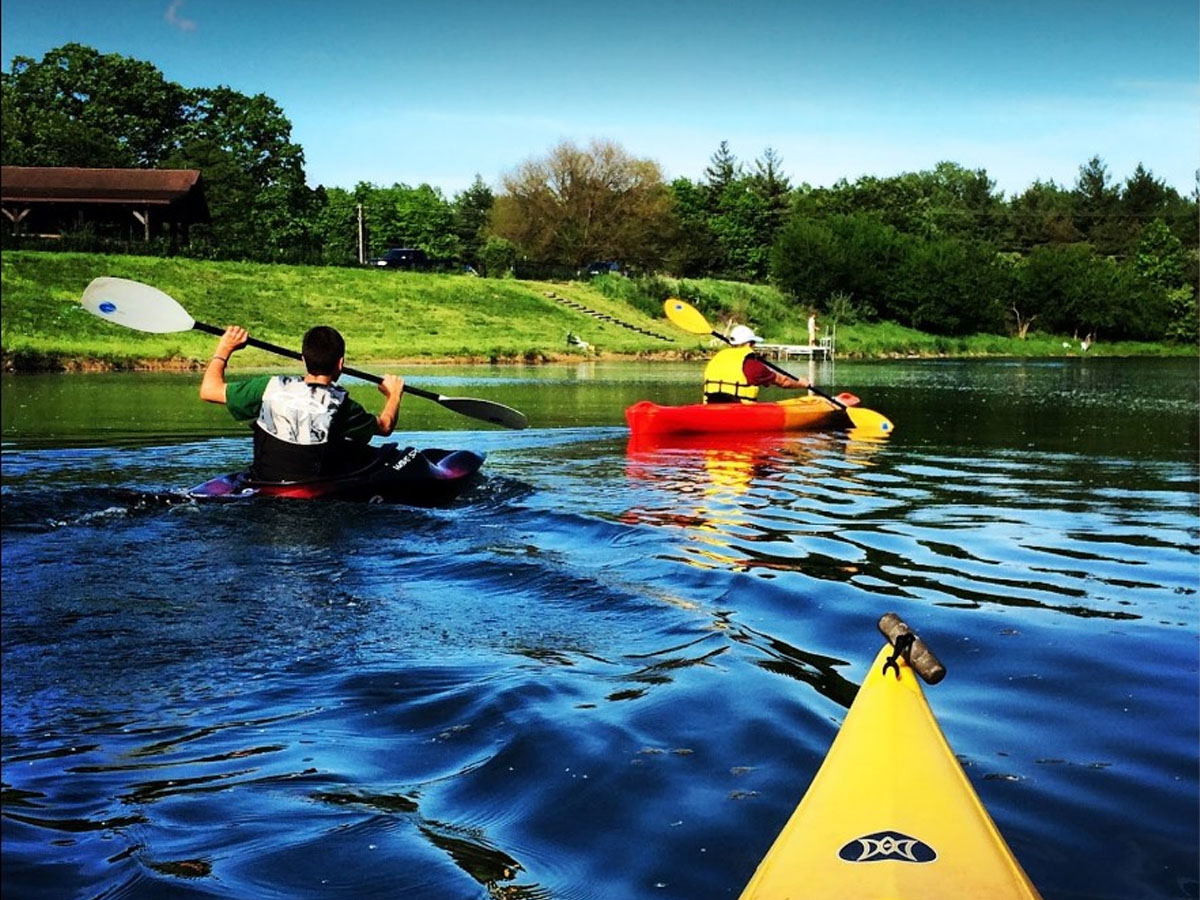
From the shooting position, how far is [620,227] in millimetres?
65000

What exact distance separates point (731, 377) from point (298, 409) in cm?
741

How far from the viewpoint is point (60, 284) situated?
33.4m

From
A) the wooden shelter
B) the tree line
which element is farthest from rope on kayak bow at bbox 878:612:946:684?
the tree line

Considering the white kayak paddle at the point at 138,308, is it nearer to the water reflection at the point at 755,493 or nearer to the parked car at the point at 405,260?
the water reflection at the point at 755,493

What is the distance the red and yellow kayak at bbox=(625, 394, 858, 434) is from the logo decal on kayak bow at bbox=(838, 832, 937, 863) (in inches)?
429

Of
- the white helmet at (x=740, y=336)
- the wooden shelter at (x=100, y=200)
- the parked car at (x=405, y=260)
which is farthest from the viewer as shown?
the parked car at (x=405, y=260)

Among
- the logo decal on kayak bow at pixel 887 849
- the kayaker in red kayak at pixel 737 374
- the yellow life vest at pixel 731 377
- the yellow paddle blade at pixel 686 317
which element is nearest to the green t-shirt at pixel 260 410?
the logo decal on kayak bow at pixel 887 849

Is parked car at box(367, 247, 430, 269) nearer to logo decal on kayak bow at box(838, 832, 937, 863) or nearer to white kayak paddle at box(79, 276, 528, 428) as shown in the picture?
white kayak paddle at box(79, 276, 528, 428)

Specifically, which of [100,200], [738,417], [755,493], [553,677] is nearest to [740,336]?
[738,417]

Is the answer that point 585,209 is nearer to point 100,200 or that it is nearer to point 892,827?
point 100,200

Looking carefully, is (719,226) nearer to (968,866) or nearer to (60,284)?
(60,284)

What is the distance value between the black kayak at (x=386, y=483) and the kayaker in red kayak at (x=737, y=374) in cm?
519

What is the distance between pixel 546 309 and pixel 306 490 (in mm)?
37351

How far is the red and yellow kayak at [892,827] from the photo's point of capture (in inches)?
89.4
